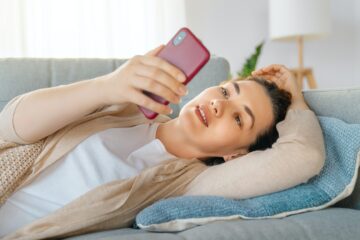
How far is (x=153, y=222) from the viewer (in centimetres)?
86

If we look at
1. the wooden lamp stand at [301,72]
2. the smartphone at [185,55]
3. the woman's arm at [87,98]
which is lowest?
the wooden lamp stand at [301,72]

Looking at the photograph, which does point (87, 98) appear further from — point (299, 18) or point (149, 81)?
point (299, 18)

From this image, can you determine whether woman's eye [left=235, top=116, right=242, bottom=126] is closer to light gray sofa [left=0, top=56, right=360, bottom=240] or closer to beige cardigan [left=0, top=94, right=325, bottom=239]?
beige cardigan [left=0, top=94, right=325, bottom=239]

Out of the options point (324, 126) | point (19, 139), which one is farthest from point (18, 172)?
point (324, 126)

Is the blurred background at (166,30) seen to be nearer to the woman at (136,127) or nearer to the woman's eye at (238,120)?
the woman at (136,127)

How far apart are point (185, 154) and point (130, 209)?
0.91 ft

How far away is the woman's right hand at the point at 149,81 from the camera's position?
0.83 m

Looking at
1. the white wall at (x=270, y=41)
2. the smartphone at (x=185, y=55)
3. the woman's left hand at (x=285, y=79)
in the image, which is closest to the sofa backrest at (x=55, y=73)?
the woman's left hand at (x=285, y=79)

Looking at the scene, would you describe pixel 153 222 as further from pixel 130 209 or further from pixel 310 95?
pixel 310 95

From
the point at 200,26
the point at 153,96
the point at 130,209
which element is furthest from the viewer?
the point at 200,26

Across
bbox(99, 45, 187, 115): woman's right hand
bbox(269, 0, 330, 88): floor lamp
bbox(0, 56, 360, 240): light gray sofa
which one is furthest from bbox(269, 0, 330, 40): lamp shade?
bbox(99, 45, 187, 115): woman's right hand

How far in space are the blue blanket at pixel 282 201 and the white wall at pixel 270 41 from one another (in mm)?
1993

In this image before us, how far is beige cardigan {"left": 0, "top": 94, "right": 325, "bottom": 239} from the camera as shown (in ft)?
3.03

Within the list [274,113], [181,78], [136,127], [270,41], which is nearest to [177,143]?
[136,127]
